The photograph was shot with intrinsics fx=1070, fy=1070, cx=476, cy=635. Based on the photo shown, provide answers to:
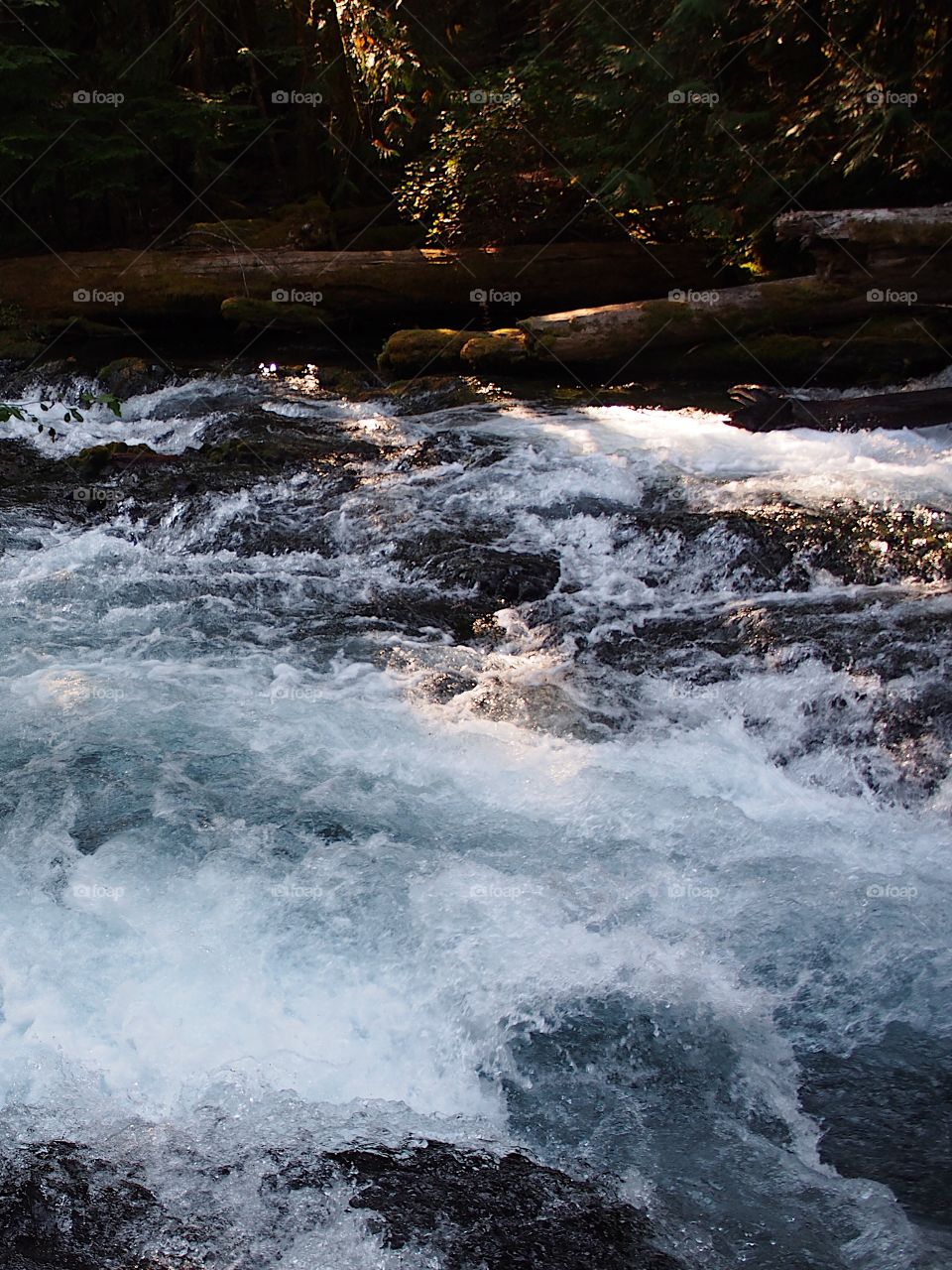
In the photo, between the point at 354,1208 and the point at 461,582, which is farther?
the point at 461,582

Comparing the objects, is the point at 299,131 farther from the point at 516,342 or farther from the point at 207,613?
the point at 207,613

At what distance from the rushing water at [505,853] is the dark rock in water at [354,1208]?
4 centimetres

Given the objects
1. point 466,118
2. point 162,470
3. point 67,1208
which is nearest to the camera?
point 67,1208

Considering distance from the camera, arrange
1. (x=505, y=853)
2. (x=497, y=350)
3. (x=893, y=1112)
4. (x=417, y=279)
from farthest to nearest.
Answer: (x=417, y=279)
(x=497, y=350)
(x=505, y=853)
(x=893, y=1112)

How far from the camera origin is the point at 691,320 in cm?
923

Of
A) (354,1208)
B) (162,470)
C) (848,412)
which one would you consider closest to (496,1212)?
(354,1208)

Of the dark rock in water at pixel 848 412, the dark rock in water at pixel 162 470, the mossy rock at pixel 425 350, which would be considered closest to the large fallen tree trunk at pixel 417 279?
the mossy rock at pixel 425 350

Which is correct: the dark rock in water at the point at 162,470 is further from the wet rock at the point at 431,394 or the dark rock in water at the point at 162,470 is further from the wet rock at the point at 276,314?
the wet rock at the point at 276,314

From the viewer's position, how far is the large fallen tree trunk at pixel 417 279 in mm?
11289

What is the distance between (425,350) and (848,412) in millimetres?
3960

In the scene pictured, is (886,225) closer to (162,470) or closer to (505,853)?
(162,470)

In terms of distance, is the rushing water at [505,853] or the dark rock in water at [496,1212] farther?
the rushing water at [505,853]

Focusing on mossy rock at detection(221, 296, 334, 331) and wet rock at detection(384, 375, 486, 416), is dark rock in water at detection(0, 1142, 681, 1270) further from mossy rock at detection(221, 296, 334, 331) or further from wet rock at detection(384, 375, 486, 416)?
mossy rock at detection(221, 296, 334, 331)

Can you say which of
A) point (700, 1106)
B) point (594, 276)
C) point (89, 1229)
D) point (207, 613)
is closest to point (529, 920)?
point (700, 1106)
